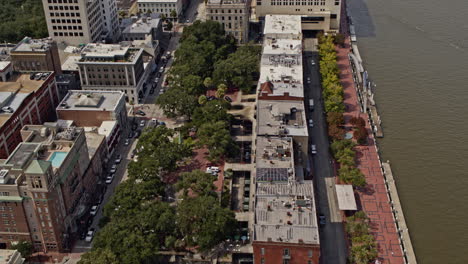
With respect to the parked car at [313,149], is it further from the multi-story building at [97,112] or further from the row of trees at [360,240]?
the multi-story building at [97,112]

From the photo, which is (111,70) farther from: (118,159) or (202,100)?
(118,159)

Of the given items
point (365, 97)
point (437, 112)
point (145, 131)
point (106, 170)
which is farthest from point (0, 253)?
point (437, 112)

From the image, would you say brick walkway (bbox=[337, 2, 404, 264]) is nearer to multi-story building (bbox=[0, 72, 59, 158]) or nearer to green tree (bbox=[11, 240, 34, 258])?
green tree (bbox=[11, 240, 34, 258])

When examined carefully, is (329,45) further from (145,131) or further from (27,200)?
(27,200)

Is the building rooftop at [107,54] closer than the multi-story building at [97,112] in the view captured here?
No

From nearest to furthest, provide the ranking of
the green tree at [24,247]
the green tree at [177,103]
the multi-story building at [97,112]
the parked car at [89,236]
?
the green tree at [24,247] < the parked car at [89,236] < the multi-story building at [97,112] < the green tree at [177,103]

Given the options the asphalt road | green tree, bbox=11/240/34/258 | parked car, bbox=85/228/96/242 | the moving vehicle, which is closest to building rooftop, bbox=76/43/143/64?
the moving vehicle

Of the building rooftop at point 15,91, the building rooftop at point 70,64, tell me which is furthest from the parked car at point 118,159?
the building rooftop at point 70,64
